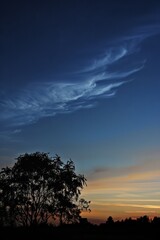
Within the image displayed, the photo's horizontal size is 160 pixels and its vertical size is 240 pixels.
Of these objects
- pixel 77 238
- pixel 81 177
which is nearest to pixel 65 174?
pixel 81 177

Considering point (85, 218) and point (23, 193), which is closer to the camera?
point (23, 193)

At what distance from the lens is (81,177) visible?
207ft

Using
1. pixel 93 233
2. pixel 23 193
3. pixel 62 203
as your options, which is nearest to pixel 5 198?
pixel 23 193

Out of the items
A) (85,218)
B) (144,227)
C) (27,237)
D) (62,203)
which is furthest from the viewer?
(85,218)

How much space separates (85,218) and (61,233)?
45.9 ft

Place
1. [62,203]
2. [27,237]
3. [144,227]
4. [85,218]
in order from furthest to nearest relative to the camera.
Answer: [85,218] → [62,203] → [144,227] → [27,237]

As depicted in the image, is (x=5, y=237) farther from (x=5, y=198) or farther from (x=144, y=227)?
(x=144, y=227)

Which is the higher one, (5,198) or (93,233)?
(5,198)

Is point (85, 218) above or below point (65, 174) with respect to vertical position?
below

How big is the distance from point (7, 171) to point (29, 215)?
24.5 feet

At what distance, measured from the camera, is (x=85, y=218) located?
68.7 metres

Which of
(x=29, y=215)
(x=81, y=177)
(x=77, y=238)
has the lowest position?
(x=77, y=238)

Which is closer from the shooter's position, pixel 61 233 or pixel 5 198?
pixel 61 233

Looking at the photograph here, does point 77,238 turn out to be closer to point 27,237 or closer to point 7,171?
point 27,237
